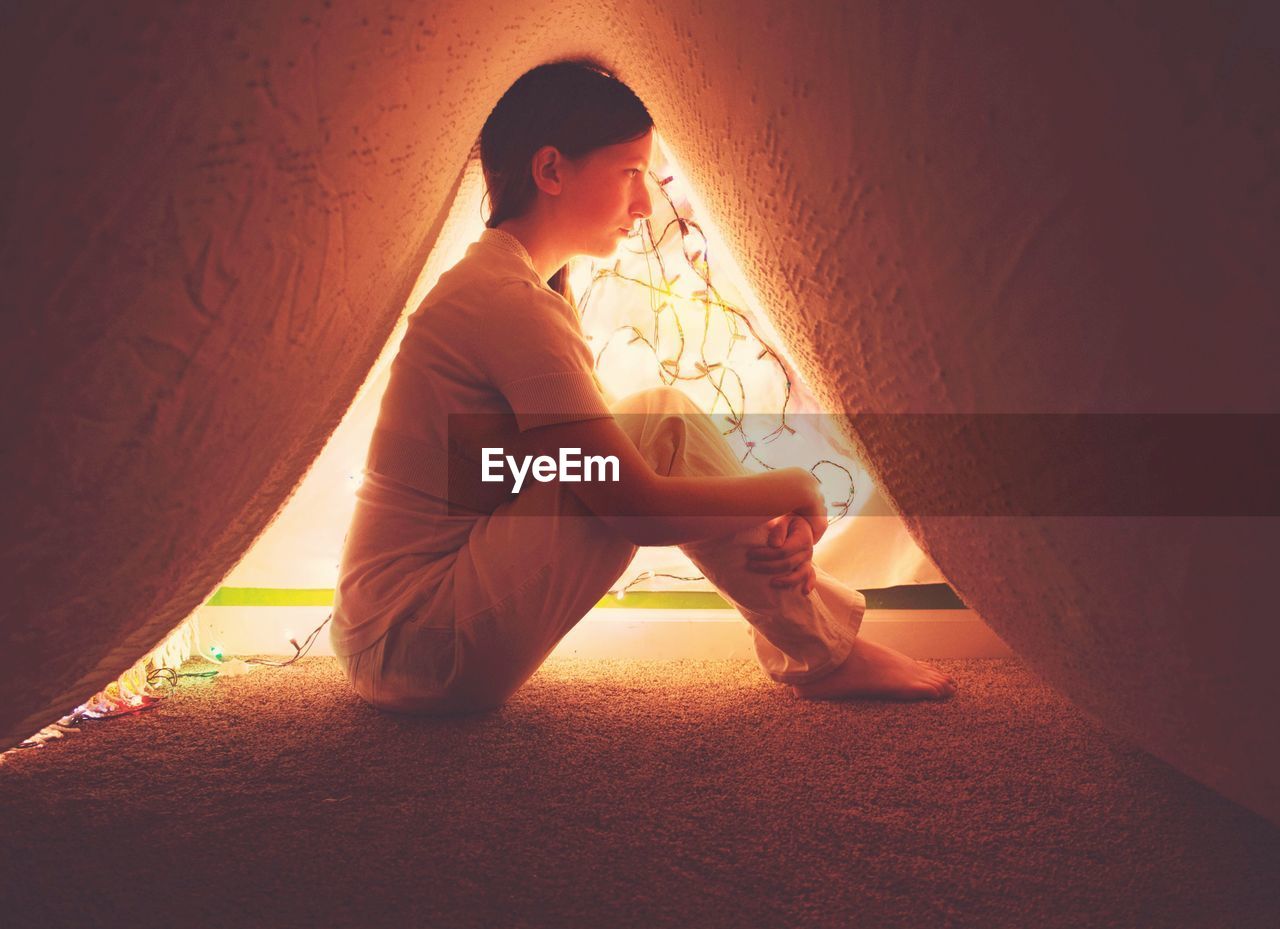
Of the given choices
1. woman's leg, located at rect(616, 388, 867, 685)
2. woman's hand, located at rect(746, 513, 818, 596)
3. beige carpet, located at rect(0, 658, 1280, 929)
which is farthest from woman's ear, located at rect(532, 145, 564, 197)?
beige carpet, located at rect(0, 658, 1280, 929)

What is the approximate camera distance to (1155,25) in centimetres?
36

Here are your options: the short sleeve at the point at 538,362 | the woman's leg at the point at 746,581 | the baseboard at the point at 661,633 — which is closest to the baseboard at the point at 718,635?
the baseboard at the point at 661,633

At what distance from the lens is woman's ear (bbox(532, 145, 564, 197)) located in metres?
1.00

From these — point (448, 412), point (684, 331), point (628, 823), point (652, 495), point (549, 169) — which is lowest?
point (628, 823)

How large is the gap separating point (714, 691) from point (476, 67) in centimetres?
82

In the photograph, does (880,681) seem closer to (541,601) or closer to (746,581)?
(746,581)

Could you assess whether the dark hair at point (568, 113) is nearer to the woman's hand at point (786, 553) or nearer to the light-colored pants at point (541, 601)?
the light-colored pants at point (541, 601)

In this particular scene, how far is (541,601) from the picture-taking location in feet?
3.06

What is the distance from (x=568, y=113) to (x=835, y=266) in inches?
22.7

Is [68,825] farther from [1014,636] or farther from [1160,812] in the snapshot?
[1160,812]

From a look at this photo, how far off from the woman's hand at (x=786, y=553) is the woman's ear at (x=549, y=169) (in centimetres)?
53

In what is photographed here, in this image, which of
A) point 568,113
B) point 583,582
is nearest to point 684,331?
point 568,113

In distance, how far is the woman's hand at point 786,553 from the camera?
101cm

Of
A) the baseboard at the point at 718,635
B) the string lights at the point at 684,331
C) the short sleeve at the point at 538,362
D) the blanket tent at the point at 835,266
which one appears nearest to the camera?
the blanket tent at the point at 835,266
